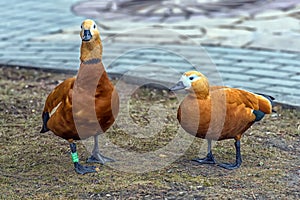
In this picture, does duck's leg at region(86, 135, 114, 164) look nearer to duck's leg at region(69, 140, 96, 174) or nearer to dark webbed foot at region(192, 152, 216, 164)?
duck's leg at region(69, 140, 96, 174)

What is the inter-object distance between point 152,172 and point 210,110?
2.08 ft

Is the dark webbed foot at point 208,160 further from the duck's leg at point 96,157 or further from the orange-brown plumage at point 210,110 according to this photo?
the duck's leg at point 96,157

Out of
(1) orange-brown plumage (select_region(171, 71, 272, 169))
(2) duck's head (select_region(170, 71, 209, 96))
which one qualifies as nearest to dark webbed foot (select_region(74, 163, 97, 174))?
(1) orange-brown plumage (select_region(171, 71, 272, 169))

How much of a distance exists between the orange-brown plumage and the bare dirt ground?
325 mm

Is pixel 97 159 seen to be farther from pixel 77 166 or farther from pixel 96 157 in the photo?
pixel 77 166

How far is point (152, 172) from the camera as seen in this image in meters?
4.20

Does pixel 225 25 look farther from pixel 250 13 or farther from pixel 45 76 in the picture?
pixel 45 76

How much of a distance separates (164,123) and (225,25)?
3.36m

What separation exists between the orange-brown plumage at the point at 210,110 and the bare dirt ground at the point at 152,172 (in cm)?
33

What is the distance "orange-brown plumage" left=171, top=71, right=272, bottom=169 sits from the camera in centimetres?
388

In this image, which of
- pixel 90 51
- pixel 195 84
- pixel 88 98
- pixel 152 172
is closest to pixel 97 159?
pixel 152 172

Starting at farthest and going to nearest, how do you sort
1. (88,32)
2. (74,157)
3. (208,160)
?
(208,160) → (74,157) → (88,32)

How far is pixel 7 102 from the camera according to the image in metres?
5.79

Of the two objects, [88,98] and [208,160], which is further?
[208,160]
